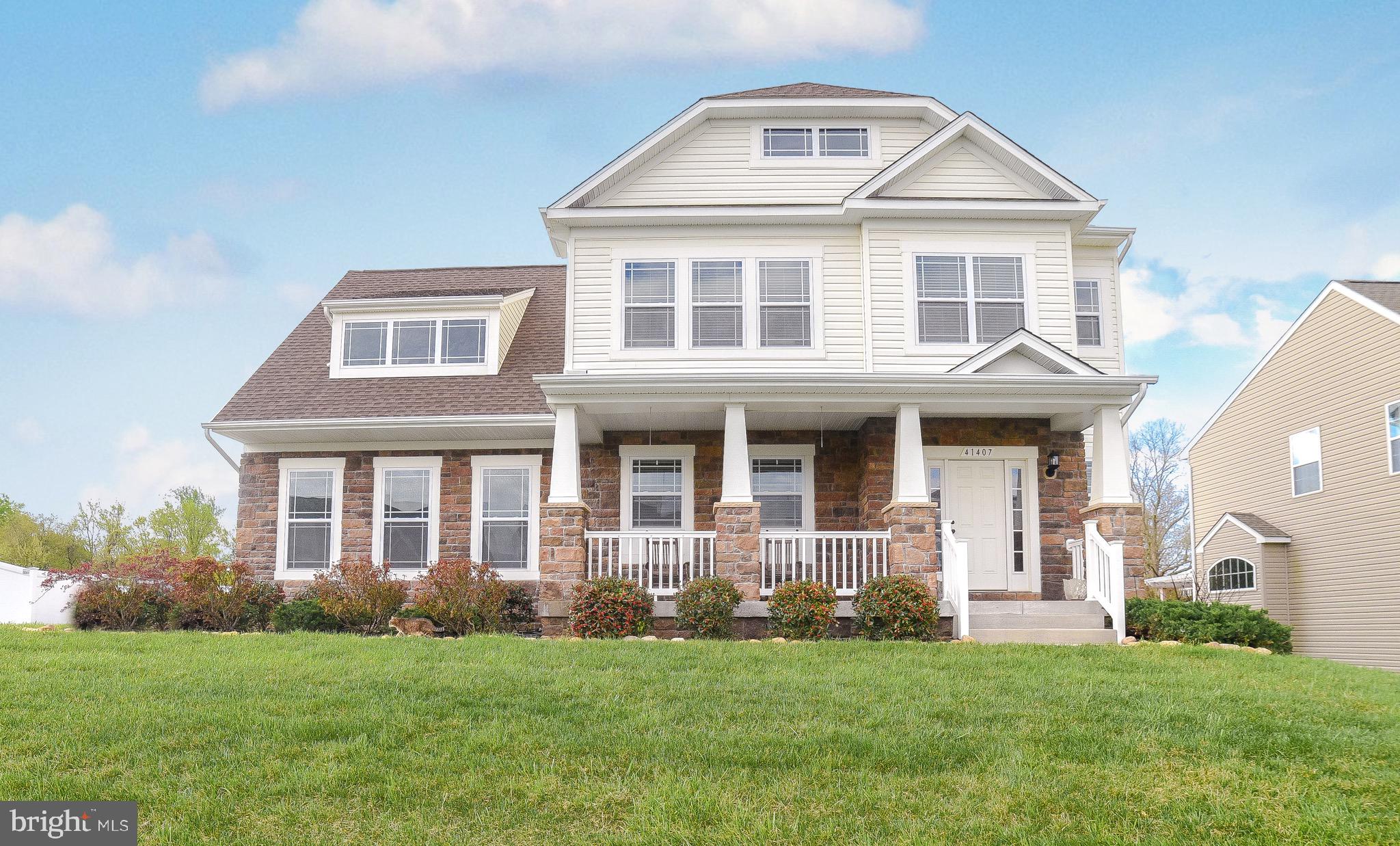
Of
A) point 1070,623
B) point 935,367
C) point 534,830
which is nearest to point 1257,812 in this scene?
point 534,830

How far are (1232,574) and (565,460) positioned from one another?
52.7ft

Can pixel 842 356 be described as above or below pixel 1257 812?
above

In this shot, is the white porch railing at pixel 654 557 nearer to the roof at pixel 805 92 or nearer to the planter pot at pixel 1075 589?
the planter pot at pixel 1075 589

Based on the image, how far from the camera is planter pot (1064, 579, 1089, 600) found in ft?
46.7

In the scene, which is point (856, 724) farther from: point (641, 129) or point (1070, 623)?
point (641, 129)

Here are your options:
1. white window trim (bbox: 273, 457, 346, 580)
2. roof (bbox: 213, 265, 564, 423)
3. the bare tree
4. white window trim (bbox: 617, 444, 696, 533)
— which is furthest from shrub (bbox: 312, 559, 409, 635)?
the bare tree

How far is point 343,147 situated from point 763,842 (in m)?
18.4

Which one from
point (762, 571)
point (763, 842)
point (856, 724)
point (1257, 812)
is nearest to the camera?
point (763, 842)

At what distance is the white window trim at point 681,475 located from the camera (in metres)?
15.9

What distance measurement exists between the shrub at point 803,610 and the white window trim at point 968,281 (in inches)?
169

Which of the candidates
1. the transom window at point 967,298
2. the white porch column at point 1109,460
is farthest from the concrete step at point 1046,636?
the transom window at point 967,298

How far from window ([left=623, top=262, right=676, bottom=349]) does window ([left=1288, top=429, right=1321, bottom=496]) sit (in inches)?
525

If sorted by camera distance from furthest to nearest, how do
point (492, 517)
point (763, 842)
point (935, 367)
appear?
point (492, 517) < point (935, 367) < point (763, 842)

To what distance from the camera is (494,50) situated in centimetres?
2322
